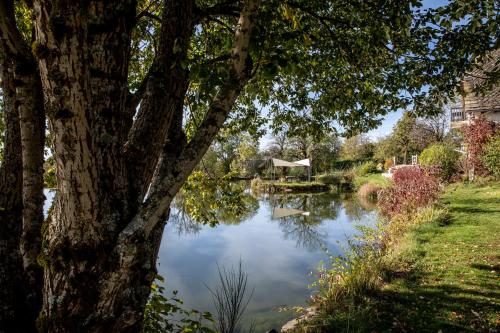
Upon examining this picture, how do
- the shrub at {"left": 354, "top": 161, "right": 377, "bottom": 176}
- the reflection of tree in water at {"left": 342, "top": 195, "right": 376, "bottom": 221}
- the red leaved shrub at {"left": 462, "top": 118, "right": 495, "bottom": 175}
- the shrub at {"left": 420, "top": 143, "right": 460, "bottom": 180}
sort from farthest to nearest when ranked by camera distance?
1. the shrub at {"left": 354, "top": 161, "right": 377, "bottom": 176}
2. the shrub at {"left": 420, "top": 143, "right": 460, "bottom": 180}
3. the reflection of tree in water at {"left": 342, "top": 195, "right": 376, "bottom": 221}
4. the red leaved shrub at {"left": 462, "top": 118, "right": 495, "bottom": 175}

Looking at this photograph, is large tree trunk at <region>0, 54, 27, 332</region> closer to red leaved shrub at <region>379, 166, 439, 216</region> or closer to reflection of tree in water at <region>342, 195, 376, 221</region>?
red leaved shrub at <region>379, 166, 439, 216</region>

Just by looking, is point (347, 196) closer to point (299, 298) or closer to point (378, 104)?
point (299, 298)

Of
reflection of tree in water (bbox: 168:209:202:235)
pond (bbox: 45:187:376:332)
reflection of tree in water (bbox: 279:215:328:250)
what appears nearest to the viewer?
pond (bbox: 45:187:376:332)

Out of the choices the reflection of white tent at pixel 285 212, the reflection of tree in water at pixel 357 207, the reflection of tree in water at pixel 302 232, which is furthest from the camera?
the reflection of white tent at pixel 285 212

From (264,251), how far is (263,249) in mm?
290

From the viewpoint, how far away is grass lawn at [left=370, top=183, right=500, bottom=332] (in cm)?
434

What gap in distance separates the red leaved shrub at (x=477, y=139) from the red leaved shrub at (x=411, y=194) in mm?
4230

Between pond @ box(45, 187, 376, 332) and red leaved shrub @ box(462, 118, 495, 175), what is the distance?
5682mm

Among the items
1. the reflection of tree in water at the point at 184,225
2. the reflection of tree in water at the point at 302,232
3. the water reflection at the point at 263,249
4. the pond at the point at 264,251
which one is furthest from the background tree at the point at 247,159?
the reflection of tree in water at the point at 184,225

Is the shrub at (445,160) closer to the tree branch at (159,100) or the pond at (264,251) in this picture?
the pond at (264,251)

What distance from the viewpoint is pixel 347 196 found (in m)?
25.0

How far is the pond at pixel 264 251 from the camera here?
26.0ft

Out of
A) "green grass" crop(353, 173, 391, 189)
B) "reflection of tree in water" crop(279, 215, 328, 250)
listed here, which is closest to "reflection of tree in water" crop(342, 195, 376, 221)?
"green grass" crop(353, 173, 391, 189)

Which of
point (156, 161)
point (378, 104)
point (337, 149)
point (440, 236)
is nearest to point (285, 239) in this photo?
point (440, 236)
